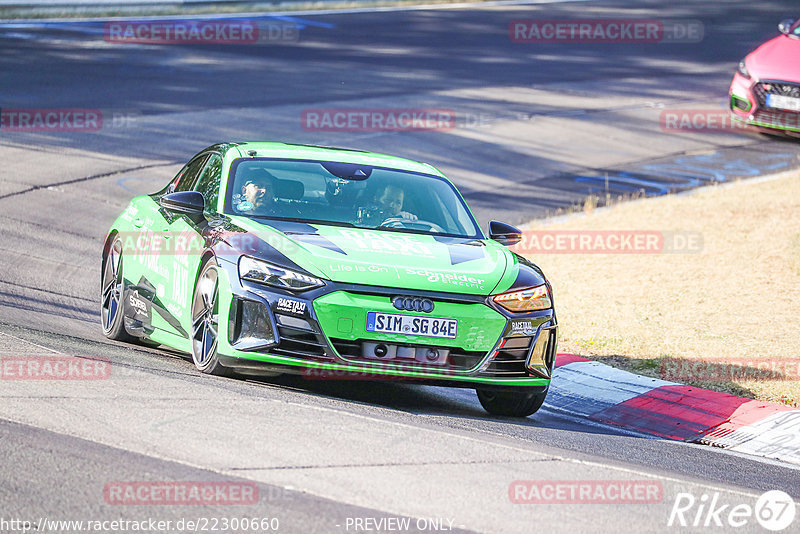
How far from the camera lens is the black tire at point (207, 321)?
24.2 ft

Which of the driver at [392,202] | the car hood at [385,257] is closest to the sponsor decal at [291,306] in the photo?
the car hood at [385,257]

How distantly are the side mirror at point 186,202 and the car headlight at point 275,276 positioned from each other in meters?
1.02

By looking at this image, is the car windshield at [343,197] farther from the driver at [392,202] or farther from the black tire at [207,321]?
the black tire at [207,321]

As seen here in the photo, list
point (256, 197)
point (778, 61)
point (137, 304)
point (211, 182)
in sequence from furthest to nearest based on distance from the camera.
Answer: point (778, 61)
point (137, 304)
point (211, 182)
point (256, 197)

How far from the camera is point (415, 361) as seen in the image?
7.19 meters

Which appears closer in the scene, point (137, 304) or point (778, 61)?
point (137, 304)

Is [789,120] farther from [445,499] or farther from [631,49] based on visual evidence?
[445,499]

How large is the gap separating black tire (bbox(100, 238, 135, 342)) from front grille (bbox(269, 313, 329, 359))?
93.6 inches

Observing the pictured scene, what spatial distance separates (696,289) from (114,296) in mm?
6142

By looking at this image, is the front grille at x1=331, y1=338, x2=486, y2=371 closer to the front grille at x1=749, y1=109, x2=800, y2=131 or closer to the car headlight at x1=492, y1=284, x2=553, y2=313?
the car headlight at x1=492, y1=284, x2=553, y2=313

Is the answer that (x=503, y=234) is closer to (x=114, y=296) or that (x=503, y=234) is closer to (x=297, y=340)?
(x=297, y=340)

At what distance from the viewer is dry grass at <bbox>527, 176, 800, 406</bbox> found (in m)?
10.3

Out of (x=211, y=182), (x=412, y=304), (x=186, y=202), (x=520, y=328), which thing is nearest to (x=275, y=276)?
(x=412, y=304)

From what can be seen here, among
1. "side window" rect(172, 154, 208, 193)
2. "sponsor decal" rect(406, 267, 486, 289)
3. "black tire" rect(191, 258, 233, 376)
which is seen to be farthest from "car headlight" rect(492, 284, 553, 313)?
"side window" rect(172, 154, 208, 193)
